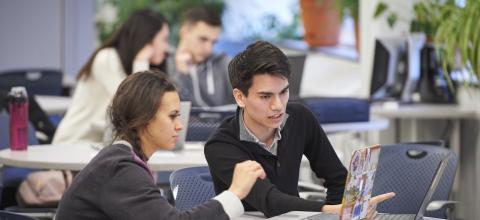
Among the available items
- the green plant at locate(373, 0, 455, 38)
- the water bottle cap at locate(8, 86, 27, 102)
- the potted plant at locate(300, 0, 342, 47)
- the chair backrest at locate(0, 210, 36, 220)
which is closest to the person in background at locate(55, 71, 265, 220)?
the chair backrest at locate(0, 210, 36, 220)

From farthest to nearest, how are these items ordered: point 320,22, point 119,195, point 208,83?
point 320,22 → point 208,83 → point 119,195

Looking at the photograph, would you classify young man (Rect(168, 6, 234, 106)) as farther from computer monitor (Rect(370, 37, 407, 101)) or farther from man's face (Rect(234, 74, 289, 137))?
man's face (Rect(234, 74, 289, 137))

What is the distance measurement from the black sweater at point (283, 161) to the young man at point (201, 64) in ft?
10.8

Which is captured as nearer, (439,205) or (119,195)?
(119,195)

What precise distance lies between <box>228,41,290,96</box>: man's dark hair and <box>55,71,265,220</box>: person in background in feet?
0.98

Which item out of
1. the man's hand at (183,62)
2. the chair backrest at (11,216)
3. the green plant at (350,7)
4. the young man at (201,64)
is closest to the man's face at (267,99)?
the chair backrest at (11,216)

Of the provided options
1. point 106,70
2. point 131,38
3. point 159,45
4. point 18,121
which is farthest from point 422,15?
point 18,121

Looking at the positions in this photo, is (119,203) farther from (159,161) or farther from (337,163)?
(159,161)

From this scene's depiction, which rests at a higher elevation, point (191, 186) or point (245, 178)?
point (245, 178)

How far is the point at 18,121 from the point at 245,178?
1.98 m

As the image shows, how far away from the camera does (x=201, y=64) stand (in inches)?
271

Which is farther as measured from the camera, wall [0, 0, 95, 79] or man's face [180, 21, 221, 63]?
wall [0, 0, 95, 79]

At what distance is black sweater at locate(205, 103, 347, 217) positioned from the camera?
283cm

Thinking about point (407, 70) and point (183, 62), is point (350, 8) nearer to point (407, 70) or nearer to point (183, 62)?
point (407, 70)
